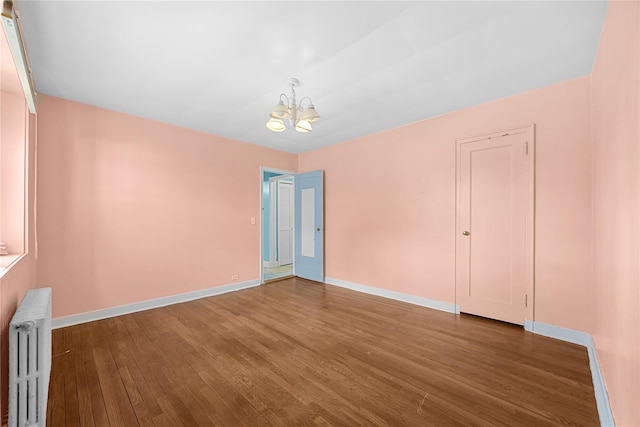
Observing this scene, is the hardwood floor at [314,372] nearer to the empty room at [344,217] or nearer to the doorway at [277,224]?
the empty room at [344,217]

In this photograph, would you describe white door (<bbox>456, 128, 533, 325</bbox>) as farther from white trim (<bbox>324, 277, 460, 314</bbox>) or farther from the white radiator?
the white radiator

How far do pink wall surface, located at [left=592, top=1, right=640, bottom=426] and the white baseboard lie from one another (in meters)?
0.09

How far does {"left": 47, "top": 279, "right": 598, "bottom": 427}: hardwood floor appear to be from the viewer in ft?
5.61

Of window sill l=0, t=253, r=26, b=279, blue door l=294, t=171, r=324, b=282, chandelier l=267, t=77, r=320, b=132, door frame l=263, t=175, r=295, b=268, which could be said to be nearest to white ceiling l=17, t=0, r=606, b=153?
chandelier l=267, t=77, r=320, b=132

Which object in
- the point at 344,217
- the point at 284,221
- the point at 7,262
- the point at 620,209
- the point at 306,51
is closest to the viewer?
the point at 620,209

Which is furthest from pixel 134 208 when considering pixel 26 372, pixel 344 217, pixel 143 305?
pixel 344 217

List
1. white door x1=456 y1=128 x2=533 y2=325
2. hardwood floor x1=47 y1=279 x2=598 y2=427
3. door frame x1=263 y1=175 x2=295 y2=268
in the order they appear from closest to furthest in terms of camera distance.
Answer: hardwood floor x1=47 y1=279 x2=598 y2=427, white door x1=456 y1=128 x2=533 y2=325, door frame x1=263 y1=175 x2=295 y2=268

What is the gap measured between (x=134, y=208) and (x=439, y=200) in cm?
416

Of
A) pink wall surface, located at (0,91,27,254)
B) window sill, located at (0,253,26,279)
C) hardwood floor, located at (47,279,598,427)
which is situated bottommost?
hardwood floor, located at (47,279,598,427)

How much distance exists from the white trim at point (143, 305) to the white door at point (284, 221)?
2098 mm

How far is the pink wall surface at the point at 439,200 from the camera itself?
2.61m

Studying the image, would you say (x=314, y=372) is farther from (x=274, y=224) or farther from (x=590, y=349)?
(x=274, y=224)

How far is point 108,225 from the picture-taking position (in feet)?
10.9

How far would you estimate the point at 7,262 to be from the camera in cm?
185
